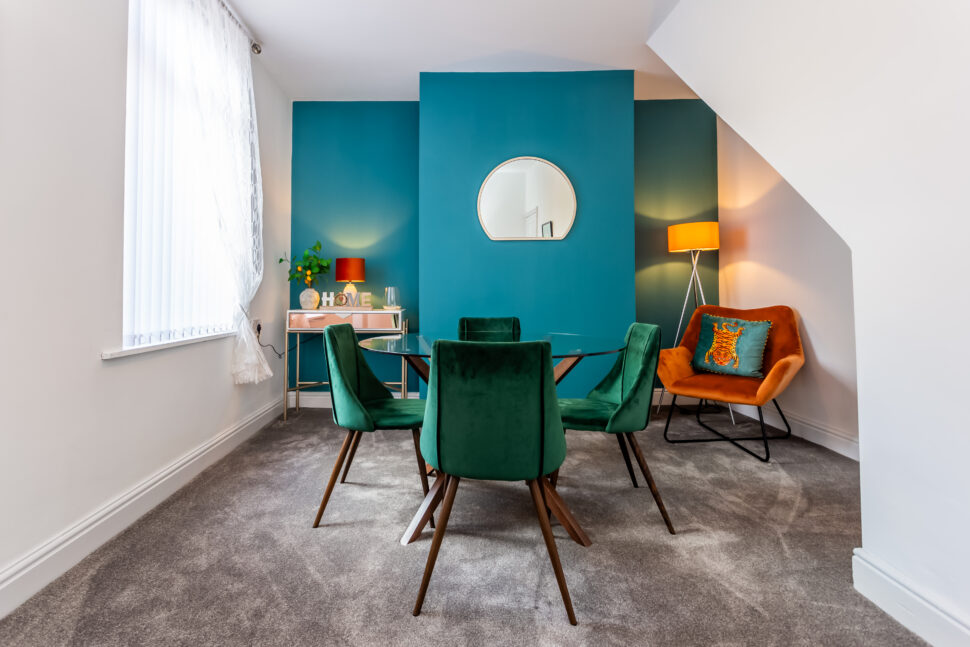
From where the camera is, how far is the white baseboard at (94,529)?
132 cm

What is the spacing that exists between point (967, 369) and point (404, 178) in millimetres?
3829

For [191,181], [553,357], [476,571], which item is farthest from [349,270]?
[476,571]

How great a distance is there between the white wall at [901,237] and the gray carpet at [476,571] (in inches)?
9.1

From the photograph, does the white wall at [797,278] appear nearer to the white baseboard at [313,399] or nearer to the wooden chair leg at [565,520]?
the wooden chair leg at [565,520]

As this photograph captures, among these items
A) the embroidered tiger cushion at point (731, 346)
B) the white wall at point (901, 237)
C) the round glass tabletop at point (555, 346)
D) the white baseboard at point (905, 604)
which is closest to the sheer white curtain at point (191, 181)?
the round glass tabletop at point (555, 346)

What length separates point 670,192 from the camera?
3988 millimetres

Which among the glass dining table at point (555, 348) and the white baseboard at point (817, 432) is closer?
the glass dining table at point (555, 348)

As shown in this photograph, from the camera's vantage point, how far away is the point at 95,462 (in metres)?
1.68

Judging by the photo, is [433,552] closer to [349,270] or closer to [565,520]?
[565,520]

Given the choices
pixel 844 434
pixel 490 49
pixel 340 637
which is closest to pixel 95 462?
pixel 340 637

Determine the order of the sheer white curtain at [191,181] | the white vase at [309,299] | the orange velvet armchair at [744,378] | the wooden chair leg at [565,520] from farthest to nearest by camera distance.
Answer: the white vase at [309,299], the orange velvet armchair at [744,378], the sheer white curtain at [191,181], the wooden chair leg at [565,520]

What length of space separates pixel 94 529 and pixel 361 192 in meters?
3.12

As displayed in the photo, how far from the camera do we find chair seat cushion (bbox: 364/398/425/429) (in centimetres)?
183

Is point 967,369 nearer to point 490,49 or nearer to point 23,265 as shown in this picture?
point 23,265
